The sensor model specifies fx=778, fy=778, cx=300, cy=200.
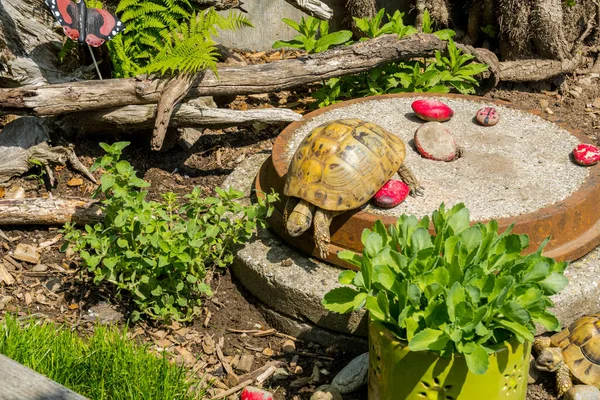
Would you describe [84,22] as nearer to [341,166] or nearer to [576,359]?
[341,166]

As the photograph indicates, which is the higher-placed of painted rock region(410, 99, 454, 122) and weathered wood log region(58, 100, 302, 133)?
painted rock region(410, 99, 454, 122)

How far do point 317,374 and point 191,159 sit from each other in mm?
2367

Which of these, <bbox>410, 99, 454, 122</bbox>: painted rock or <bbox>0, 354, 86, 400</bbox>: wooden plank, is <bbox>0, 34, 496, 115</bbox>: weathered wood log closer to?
<bbox>410, 99, 454, 122</bbox>: painted rock

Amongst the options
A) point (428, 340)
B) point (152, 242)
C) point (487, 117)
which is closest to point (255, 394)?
point (152, 242)

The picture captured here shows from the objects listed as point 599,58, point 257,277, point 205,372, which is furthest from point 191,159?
point 599,58

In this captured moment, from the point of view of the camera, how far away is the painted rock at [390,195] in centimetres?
448

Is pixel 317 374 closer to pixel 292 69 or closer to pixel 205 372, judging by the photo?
pixel 205 372

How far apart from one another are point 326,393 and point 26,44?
3.51 metres

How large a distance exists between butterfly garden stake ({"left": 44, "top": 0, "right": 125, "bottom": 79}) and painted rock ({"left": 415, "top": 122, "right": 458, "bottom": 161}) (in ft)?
7.03

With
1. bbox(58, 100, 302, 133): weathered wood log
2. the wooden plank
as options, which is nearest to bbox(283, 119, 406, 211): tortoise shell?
bbox(58, 100, 302, 133): weathered wood log

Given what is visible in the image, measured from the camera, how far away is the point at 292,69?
5.82 meters

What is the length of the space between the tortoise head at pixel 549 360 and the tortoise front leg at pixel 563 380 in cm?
3

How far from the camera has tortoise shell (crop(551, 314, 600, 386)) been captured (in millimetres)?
3982

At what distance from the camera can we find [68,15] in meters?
5.09
